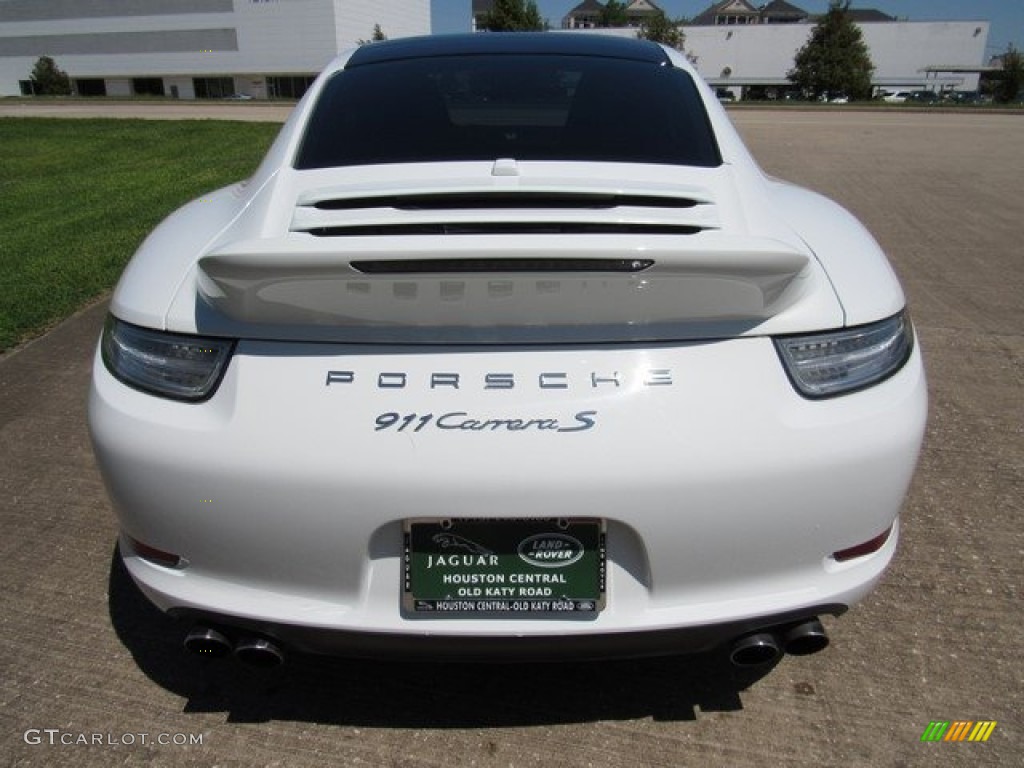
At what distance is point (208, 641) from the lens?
1767 mm

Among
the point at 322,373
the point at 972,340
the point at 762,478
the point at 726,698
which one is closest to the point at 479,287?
the point at 322,373

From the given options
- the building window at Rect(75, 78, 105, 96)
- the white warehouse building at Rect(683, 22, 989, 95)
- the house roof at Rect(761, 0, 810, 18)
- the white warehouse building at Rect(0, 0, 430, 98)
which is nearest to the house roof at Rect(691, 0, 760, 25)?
the house roof at Rect(761, 0, 810, 18)

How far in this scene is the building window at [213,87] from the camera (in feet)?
244

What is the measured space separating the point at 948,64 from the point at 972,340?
285 ft

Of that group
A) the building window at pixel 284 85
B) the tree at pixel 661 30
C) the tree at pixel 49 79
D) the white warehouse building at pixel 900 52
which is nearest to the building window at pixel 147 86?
the tree at pixel 49 79

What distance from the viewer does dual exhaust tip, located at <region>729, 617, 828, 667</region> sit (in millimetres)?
1729

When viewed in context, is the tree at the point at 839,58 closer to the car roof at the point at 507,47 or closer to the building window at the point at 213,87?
the building window at the point at 213,87

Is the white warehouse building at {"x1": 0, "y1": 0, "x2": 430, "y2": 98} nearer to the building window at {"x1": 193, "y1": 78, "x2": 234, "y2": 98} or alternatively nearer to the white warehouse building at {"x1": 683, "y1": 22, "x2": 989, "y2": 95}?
the building window at {"x1": 193, "y1": 78, "x2": 234, "y2": 98}

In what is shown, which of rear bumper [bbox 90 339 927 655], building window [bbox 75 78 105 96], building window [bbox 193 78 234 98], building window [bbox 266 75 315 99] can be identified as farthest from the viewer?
building window [bbox 75 78 105 96]

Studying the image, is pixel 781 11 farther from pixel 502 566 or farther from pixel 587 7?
pixel 502 566

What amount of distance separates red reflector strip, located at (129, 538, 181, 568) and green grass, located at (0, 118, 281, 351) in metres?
3.47

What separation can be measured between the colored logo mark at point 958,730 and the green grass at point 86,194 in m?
4.84

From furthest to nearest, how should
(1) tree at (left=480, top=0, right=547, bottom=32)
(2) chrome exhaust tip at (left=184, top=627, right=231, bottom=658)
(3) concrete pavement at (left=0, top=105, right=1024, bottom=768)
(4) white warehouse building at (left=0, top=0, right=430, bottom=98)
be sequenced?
(4) white warehouse building at (left=0, top=0, right=430, bottom=98) → (1) tree at (left=480, top=0, right=547, bottom=32) → (3) concrete pavement at (left=0, top=105, right=1024, bottom=768) → (2) chrome exhaust tip at (left=184, top=627, right=231, bottom=658)

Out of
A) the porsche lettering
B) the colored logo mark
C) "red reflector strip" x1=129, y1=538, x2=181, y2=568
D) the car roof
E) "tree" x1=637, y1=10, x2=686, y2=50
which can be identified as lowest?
the colored logo mark
